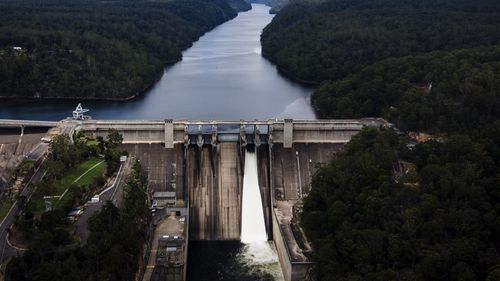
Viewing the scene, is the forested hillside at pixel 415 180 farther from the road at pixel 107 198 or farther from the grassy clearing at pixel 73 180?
the grassy clearing at pixel 73 180

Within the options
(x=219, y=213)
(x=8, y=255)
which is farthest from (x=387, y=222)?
(x=8, y=255)

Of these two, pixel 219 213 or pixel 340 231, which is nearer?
pixel 340 231

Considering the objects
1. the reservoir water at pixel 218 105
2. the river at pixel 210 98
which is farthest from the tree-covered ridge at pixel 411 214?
the river at pixel 210 98

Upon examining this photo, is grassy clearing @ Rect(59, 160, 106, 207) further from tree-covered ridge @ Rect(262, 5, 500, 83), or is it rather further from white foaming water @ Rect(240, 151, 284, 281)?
tree-covered ridge @ Rect(262, 5, 500, 83)

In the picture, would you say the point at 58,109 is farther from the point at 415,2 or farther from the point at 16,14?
the point at 415,2

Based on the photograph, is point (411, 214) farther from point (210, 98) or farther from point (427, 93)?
point (210, 98)

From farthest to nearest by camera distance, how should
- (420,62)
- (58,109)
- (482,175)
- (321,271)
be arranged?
(58,109) < (420,62) < (482,175) < (321,271)

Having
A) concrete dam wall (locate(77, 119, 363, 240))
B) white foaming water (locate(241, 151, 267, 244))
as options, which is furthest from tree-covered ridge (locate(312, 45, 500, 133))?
white foaming water (locate(241, 151, 267, 244))
